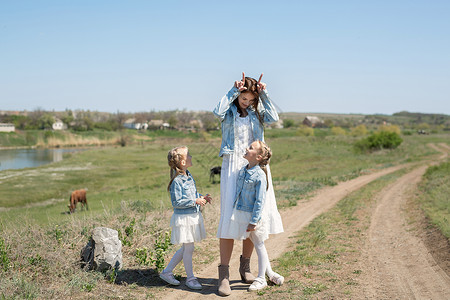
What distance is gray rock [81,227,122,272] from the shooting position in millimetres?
5172

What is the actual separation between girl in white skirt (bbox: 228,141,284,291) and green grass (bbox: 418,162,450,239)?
4.66 metres

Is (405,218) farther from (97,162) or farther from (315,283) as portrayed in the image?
(97,162)

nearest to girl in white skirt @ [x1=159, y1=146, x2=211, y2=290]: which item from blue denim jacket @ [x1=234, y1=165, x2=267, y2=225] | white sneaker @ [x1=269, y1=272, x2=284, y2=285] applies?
blue denim jacket @ [x1=234, y1=165, x2=267, y2=225]

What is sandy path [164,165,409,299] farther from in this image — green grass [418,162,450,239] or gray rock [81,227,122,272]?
green grass [418,162,450,239]

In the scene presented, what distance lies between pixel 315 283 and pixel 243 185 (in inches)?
64.2

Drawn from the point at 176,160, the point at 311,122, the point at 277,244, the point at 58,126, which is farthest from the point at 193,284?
the point at 58,126

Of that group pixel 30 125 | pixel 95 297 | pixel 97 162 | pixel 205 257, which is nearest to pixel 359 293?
pixel 205 257

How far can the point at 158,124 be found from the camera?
3425 inches

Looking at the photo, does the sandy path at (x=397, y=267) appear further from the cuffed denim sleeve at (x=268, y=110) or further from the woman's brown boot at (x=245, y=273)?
A: the cuffed denim sleeve at (x=268, y=110)

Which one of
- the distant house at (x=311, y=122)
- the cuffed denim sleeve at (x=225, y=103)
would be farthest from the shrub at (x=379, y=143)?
the cuffed denim sleeve at (x=225, y=103)

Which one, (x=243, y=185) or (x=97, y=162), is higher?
(x=243, y=185)

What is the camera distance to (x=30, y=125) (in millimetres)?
84750

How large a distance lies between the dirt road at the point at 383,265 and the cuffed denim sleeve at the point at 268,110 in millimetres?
2100

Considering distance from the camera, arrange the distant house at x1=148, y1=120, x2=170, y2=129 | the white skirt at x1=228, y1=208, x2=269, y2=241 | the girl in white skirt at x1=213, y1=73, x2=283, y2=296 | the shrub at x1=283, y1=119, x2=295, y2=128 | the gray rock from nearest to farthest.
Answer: the white skirt at x1=228, y1=208, x2=269, y2=241, the girl in white skirt at x1=213, y1=73, x2=283, y2=296, the gray rock, the distant house at x1=148, y1=120, x2=170, y2=129, the shrub at x1=283, y1=119, x2=295, y2=128
